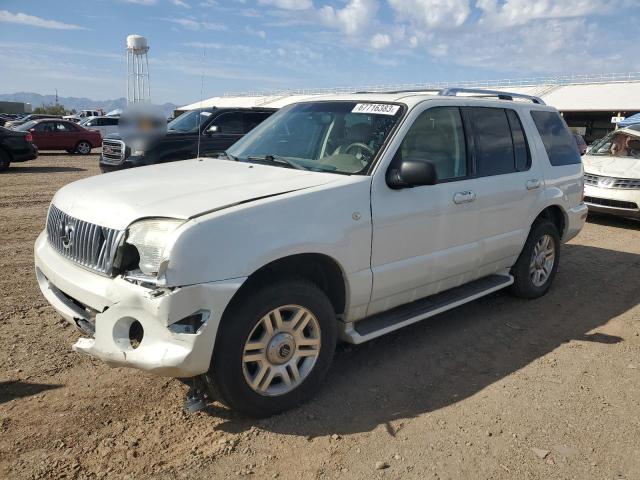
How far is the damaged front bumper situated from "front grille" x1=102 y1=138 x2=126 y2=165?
8.77m

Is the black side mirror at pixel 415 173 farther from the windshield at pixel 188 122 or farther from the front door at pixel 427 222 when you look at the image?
the windshield at pixel 188 122

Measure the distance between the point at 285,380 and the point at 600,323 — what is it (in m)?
3.23

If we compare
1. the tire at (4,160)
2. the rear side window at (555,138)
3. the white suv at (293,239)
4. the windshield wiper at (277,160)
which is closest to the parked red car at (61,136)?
the tire at (4,160)

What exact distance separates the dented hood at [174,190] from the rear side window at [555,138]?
2.82 m

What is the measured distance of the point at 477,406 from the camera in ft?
11.2

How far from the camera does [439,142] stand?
4109 mm

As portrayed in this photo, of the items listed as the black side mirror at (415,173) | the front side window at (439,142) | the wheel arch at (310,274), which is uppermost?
the front side window at (439,142)

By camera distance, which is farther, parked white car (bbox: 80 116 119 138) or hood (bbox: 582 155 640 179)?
parked white car (bbox: 80 116 119 138)

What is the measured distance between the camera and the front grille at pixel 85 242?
2.87 m

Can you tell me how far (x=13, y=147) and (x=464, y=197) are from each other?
15.3 m

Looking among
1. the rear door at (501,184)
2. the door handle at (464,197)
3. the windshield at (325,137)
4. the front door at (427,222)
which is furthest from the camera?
the rear door at (501,184)

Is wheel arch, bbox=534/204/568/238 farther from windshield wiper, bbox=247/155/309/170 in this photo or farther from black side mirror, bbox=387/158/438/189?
windshield wiper, bbox=247/155/309/170

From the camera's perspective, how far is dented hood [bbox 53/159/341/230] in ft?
9.50

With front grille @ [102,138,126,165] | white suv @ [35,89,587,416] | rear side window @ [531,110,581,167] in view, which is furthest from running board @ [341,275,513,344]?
front grille @ [102,138,126,165]
